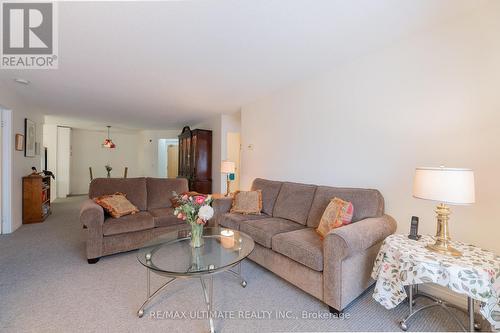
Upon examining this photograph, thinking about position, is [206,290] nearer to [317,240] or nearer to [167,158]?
[317,240]

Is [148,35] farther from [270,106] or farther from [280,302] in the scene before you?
[280,302]

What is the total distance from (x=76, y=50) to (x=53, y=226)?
11.0 ft

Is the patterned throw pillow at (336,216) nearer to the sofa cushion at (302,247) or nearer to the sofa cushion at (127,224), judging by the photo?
the sofa cushion at (302,247)

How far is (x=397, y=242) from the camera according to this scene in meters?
1.72

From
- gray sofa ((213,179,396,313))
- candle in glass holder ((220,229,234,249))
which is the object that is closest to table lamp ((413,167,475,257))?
gray sofa ((213,179,396,313))

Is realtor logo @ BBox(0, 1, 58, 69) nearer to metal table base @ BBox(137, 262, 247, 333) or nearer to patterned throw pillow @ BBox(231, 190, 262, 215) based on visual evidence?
metal table base @ BBox(137, 262, 247, 333)

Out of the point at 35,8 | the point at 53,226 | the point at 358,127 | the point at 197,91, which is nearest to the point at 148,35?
the point at 35,8

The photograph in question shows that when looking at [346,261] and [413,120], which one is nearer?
[346,261]

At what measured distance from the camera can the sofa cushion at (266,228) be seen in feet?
7.61

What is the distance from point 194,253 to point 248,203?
1340mm

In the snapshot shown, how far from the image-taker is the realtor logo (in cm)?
172

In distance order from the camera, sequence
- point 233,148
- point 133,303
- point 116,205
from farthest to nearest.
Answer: point 233,148 → point 116,205 → point 133,303

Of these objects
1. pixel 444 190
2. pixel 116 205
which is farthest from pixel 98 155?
pixel 444 190

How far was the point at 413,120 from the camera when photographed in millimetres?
2135
